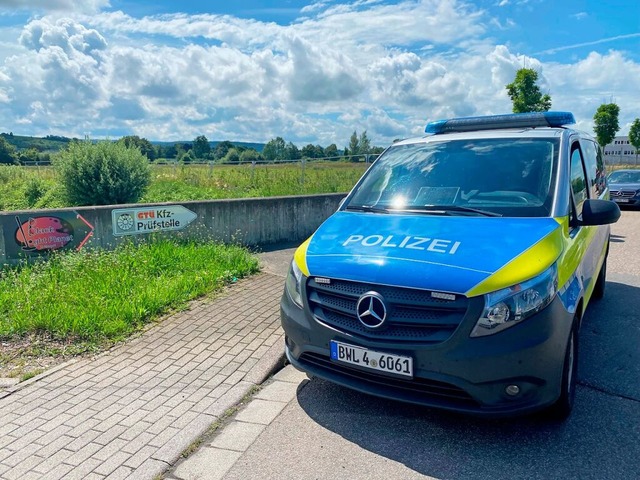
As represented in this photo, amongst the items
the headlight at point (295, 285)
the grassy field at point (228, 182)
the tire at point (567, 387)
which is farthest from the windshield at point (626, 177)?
the headlight at point (295, 285)

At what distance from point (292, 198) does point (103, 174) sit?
4.10m

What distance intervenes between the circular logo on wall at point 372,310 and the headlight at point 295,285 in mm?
524

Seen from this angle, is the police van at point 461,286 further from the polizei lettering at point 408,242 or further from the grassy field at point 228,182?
the grassy field at point 228,182

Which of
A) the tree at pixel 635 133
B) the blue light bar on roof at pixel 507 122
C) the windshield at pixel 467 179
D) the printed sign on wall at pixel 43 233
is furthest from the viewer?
the tree at pixel 635 133

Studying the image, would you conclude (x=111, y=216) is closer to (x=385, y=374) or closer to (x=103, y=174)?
(x=103, y=174)

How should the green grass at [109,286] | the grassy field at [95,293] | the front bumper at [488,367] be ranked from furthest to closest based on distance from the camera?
the green grass at [109,286] < the grassy field at [95,293] < the front bumper at [488,367]

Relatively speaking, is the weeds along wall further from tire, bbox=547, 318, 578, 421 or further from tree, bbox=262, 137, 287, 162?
tree, bbox=262, 137, 287, 162

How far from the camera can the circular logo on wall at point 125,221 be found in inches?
279

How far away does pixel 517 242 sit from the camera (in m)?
2.97

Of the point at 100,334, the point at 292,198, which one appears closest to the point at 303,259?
the point at 100,334

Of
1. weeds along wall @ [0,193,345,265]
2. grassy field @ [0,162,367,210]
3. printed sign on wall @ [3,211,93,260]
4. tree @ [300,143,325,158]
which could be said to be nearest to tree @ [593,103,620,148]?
tree @ [300,143,325,158]

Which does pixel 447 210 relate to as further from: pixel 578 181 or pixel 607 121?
pixel 607 121

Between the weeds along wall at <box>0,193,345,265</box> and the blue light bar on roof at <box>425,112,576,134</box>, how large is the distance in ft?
14.8

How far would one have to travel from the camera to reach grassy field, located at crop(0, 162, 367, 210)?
14.5m
